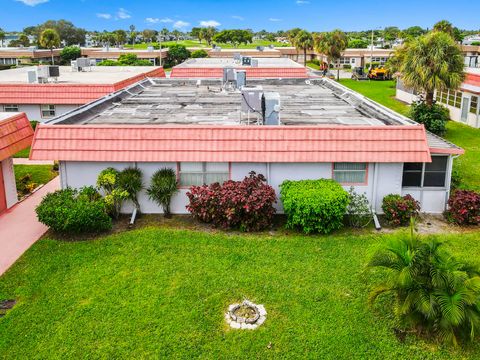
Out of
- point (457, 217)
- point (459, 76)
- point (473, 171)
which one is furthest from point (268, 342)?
point (459, 76)

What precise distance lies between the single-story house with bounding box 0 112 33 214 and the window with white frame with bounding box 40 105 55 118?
1142 cm

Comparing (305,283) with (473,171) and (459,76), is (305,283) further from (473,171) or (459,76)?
(459,76)

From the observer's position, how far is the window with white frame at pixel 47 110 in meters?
28.8

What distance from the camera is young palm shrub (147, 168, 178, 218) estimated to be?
50.2 ft

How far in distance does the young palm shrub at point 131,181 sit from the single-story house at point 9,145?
4.07 meters

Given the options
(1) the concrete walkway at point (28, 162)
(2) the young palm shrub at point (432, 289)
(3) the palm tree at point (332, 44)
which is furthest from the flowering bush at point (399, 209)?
(3) the palm tree at point (332, 44)

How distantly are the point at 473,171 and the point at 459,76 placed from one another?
8.14m

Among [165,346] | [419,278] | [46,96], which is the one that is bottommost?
[165,346]

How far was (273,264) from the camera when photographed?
41.6ft

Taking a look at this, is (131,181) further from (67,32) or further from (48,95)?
(67,32)

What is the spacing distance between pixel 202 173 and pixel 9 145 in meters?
6.59

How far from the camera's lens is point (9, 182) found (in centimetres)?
1725

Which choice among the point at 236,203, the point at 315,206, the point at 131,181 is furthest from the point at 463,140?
the point at 131,181

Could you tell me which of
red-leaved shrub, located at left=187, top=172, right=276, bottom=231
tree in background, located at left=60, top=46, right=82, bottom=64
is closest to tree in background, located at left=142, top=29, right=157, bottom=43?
tree in background, located at left=60, top=46, right=82, bottom=64
